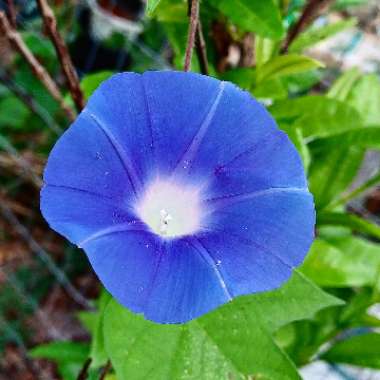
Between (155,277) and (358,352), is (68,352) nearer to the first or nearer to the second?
(358,352)

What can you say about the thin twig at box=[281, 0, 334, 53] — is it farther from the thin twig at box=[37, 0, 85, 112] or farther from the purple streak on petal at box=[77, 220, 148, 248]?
the purple streak on petal at box=[77, 220, 148, 248]

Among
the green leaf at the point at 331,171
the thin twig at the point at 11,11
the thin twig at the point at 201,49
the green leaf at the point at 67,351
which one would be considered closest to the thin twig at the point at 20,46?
the thin twig at the point at 11,11

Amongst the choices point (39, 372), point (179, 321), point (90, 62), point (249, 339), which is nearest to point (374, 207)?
point (90, 62)

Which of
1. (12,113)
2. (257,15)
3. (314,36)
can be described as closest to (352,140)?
(314,36)

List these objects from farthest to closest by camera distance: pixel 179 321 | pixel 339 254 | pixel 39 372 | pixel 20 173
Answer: pixel 20 173 → pixel 39 372 → pixel 339 254 → pixel 179 321

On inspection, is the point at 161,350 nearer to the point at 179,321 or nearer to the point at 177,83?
the point at 179,321

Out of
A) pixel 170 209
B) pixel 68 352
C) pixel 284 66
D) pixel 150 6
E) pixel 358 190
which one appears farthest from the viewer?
pixel 68 352
